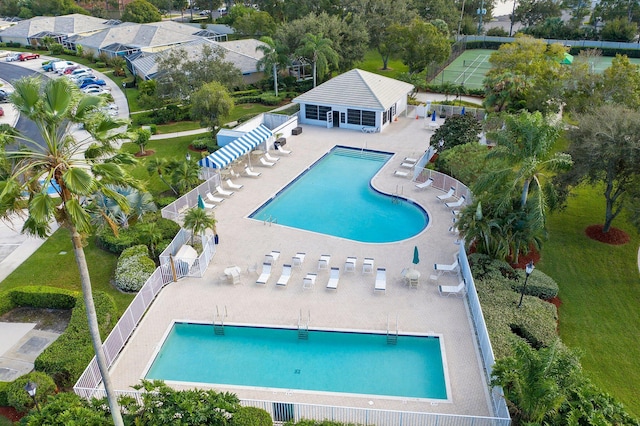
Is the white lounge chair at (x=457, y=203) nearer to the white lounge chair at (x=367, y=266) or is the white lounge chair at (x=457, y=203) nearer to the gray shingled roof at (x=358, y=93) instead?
the white lounge chair at (x=367, y=266)

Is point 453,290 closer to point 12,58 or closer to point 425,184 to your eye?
point 425,184

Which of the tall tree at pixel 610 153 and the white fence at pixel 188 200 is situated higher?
the tall tree at pixel 610 153

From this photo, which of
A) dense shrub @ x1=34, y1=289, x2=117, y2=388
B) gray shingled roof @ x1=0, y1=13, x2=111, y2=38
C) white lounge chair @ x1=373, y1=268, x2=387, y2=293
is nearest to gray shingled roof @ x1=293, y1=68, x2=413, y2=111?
white lounge chair @ x1=373, y1=268, x2=387, y2=293

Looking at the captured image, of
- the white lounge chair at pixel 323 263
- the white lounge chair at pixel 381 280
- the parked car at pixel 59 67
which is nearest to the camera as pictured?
the white lounge chair at pixel 381 280

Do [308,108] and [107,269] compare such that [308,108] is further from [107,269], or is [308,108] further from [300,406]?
[300,406]

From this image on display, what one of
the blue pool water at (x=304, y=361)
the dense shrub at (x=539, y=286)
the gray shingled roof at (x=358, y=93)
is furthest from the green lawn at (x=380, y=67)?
the blue pool water at (x=304, y=361)

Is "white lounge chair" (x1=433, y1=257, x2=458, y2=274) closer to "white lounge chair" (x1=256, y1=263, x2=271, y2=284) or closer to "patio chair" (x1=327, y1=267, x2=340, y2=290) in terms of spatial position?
"patio chair" (x1=327, y1=267, x2=340, y2=290)
